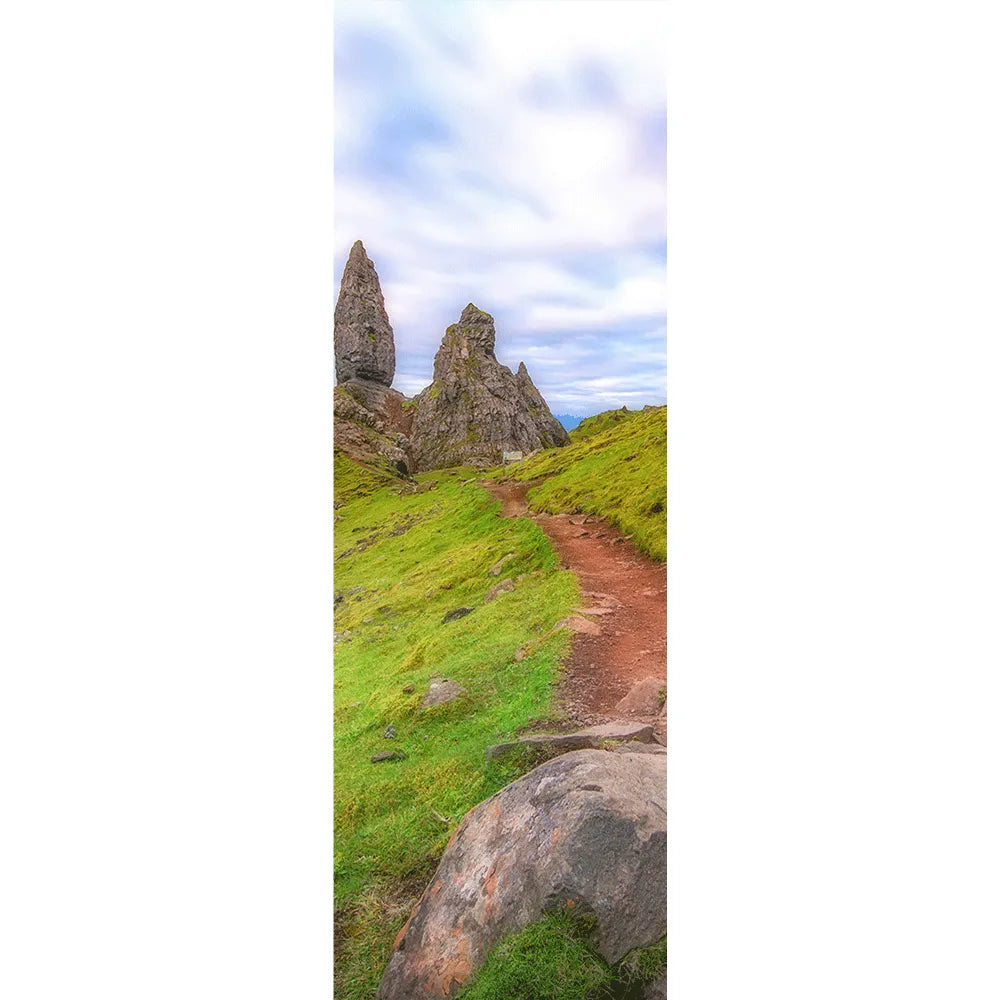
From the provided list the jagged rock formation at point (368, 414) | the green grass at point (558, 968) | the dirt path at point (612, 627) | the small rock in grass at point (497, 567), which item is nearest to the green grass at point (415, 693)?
the small rock in grass at point (497, 567)

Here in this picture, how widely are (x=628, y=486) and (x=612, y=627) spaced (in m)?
3.05

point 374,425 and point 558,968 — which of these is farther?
point 374,425

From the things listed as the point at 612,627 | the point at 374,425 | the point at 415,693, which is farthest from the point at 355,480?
the point at 374,425

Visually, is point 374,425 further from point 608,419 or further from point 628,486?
point 628,486

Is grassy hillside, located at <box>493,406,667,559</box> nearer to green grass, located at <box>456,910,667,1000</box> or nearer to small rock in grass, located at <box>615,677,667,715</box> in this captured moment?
small rock in grass, located at <box>615,677,667,715</box>

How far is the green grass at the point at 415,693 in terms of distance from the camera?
4211 mm

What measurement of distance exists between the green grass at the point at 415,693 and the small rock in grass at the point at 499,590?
0.07m

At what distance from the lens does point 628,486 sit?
327 inches

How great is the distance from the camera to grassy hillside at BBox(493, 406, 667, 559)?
579 cm

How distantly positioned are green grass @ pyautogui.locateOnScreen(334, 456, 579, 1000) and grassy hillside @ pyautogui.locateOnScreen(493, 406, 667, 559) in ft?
3.35
